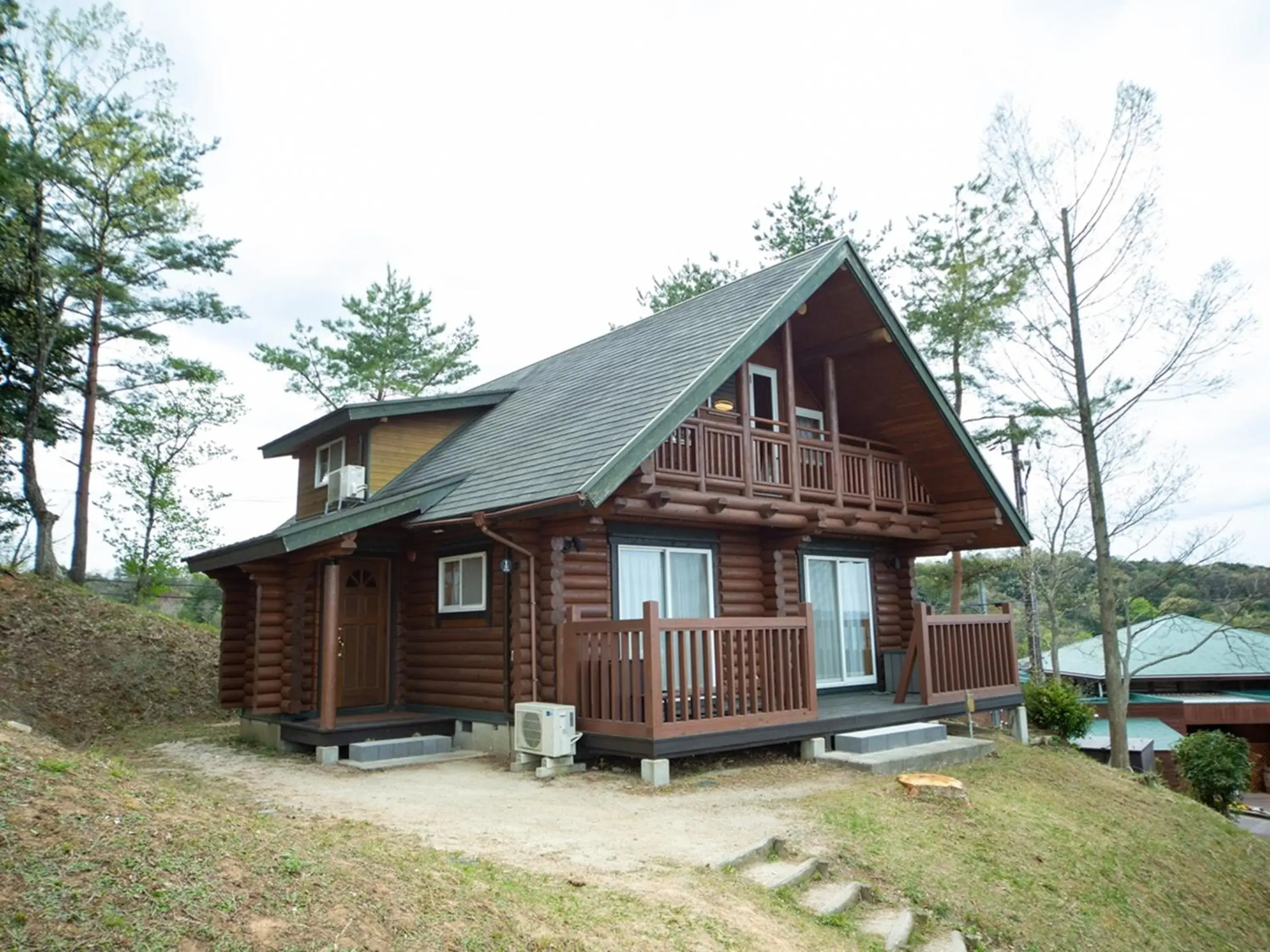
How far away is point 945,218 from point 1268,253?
1033 centimetres

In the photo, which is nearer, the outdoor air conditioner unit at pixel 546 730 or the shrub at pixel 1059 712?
the outdoor air conditioner unit at pixel 546 730

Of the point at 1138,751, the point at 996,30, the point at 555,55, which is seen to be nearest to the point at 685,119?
the point at 555,55

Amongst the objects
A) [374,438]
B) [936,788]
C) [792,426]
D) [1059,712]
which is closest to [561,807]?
[936,788]

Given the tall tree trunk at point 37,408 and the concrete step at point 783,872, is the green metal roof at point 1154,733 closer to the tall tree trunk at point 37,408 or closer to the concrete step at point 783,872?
the concrete step at point 783,872

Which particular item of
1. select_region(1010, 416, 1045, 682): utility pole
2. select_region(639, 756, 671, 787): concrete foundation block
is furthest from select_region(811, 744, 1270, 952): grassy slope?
select_region(1010, 416, 1045, 682): utility pole

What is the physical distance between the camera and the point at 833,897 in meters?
6.12

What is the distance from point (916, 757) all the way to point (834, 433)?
16.1ft

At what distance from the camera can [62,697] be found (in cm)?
1566

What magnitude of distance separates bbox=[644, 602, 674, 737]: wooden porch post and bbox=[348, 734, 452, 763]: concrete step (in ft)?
11.6

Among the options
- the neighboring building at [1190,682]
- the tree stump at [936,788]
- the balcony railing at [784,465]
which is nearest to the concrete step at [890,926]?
the tree stump at [936,788]

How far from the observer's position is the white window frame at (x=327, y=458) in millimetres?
16000

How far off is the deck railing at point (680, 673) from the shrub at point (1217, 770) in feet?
50.3

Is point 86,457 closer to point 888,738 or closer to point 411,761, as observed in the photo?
point 411,761

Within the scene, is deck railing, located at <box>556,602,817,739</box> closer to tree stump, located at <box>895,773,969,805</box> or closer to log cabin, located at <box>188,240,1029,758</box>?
log cabin, located at <box>188,240,1029,758</box>
